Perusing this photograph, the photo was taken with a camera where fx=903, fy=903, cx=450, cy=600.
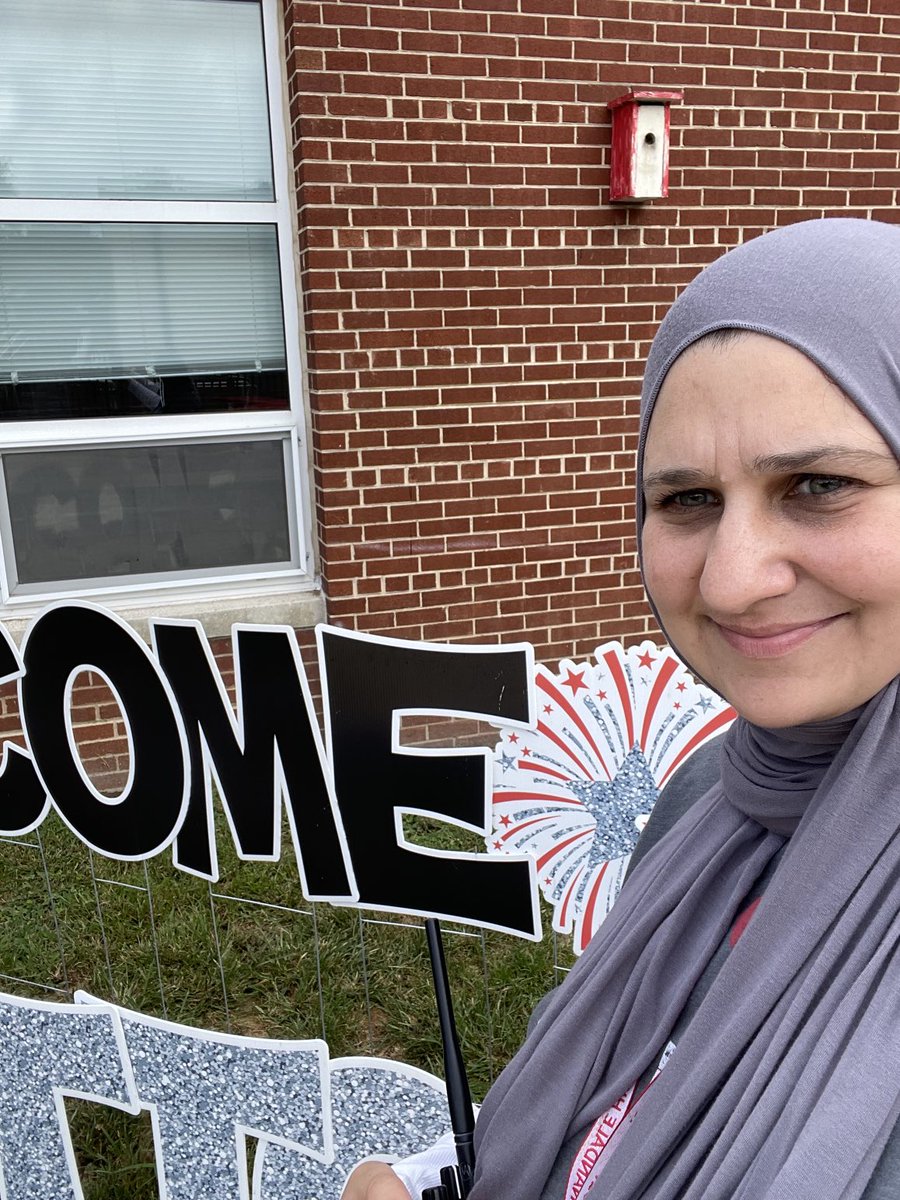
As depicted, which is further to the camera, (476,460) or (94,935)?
(476,460)

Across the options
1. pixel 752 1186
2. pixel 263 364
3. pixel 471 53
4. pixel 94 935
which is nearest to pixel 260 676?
pixel 752 1186

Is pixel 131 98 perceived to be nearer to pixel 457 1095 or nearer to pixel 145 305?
pixel 145 305

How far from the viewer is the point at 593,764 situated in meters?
1.89

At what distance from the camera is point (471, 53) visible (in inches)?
139

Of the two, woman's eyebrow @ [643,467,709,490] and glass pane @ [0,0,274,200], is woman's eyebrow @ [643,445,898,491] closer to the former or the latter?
woman's eyebrow @ [643,467,709,490]

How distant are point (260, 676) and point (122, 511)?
2.24 m

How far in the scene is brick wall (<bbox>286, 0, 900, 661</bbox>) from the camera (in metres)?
3.52

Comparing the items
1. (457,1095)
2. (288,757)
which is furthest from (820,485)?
(288,757)

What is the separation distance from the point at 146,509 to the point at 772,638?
3.41 m

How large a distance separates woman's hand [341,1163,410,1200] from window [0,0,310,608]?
A: 2871 mm

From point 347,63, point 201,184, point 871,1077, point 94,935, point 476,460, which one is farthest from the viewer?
point 476,460

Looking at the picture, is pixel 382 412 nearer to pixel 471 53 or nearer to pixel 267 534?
pixel 267 534

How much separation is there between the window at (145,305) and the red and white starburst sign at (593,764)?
2.34 metres

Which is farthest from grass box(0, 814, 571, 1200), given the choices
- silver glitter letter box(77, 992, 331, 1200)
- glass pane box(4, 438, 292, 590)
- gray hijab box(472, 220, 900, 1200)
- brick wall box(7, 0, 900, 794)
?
gray hijab box(472, 220, 900, 1200)
